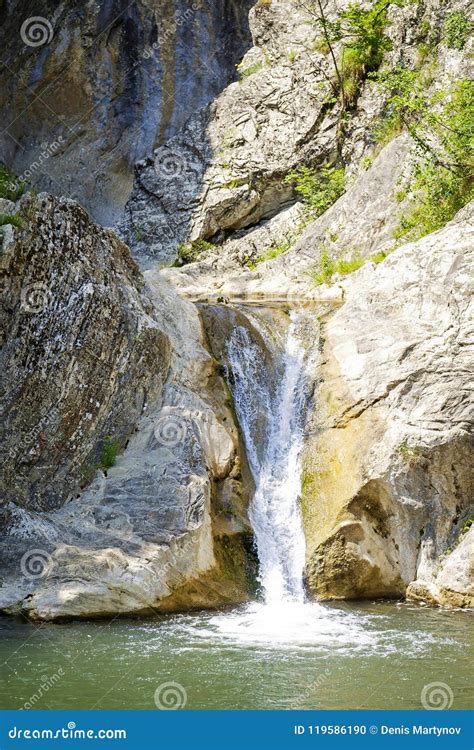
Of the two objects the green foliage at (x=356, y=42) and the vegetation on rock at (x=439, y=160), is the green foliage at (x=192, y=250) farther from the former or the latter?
the vegetation on rock at (x=439, y=160)

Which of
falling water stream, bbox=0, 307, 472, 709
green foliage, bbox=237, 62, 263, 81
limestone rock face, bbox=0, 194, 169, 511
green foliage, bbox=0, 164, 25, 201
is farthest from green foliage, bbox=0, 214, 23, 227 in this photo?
green foliage, bbox=237, 62, 263, 81

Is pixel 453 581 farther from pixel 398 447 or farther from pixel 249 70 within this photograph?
pixel 249 70

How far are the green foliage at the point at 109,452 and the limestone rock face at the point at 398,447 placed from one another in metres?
2.78

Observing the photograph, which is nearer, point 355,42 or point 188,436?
point 188,436

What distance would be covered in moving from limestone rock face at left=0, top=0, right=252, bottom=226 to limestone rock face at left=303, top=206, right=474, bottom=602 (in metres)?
14.8

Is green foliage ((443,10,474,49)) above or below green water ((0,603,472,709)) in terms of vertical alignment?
above

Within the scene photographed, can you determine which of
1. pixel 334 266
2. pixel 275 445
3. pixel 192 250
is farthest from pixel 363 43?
pixel 275 445

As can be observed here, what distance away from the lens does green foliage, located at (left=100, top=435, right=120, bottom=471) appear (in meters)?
11.9

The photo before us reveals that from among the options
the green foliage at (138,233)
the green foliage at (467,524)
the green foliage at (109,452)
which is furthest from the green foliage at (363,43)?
the green foliage at (467,524)

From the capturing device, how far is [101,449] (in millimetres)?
12031

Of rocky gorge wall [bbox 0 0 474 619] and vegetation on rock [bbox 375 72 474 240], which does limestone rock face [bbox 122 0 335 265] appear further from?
rocky gorge wall [bbox 0 0 474 619]

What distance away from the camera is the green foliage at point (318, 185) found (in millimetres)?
20531

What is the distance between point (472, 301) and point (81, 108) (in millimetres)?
17598

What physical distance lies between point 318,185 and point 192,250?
363 centimetres
